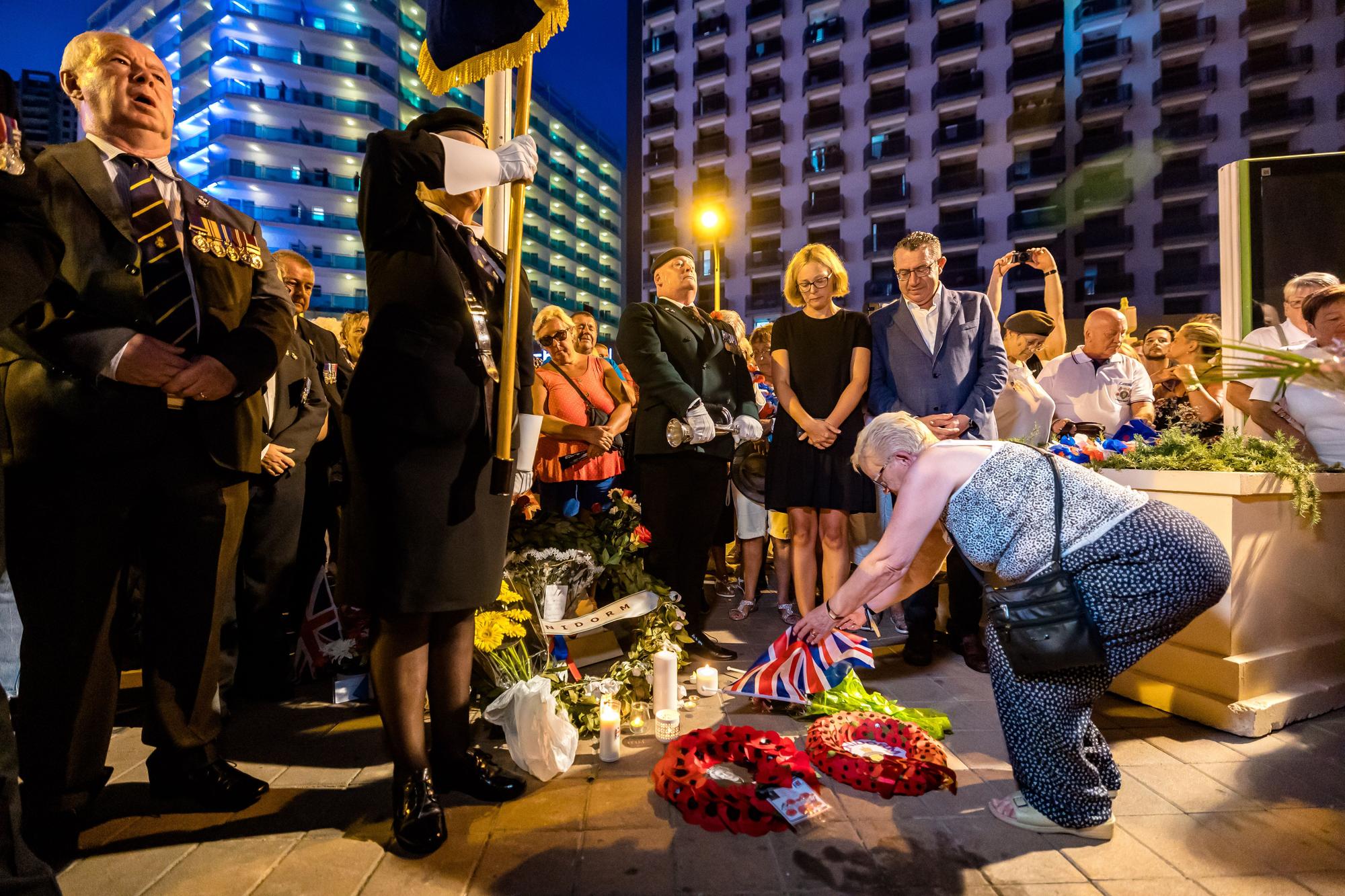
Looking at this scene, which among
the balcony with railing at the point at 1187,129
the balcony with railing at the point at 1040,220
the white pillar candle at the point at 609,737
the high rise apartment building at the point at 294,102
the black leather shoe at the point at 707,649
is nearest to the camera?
the white pillar candle at the point at 609,737

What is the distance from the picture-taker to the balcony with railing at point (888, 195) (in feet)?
134

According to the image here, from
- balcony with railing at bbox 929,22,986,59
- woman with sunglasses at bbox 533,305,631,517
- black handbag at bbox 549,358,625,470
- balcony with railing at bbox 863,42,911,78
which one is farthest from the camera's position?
balcony with railing at bbox 863,42,911,78

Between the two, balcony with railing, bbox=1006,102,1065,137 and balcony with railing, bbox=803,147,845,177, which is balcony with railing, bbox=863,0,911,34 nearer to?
balcony with railing, bbox=803,147,845,177

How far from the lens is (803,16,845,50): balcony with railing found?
141ft

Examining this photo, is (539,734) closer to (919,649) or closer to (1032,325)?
(919,649)

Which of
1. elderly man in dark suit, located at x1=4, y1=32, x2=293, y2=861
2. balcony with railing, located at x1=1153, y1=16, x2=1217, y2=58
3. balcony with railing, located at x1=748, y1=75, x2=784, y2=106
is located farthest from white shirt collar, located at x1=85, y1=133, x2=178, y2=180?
balcony with railing, located at x1=748, y1=75, x2=784, y2=106

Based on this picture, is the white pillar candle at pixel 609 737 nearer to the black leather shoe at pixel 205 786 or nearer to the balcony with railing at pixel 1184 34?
the black leather shoe at pixel 205 786

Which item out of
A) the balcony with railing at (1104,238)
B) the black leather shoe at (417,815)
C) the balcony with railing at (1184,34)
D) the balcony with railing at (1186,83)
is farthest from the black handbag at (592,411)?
the balcony with railing at (1184,34)

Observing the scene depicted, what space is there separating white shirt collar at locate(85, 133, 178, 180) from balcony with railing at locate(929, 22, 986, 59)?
4694 centimetres

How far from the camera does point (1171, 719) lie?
3.02 m

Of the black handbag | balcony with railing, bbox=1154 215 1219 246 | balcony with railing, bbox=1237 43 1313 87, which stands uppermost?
balcony with railing, bbox=1237 43 1313 87

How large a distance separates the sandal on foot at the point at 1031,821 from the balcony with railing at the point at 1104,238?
41.0 metres

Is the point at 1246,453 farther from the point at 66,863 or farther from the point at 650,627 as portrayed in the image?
the point at 66,863

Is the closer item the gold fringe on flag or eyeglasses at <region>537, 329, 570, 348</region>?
the gold fringe on flag
